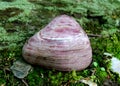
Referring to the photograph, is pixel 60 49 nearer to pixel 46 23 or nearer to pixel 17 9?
pixel 46 23

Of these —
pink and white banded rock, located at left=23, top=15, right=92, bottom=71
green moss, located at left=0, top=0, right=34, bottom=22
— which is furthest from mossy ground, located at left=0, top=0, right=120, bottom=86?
pink and white banded rock, located at left=23, top=15, right=92, bottom=71

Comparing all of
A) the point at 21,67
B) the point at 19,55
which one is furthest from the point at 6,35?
the point at 21,67

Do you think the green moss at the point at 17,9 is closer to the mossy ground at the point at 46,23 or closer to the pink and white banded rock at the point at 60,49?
the mossy ground at the point at 46,23

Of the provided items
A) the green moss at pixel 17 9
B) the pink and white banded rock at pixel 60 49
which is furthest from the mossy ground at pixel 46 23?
the pink and white banded rock at pixel 60 49

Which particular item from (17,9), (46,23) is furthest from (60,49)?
(17,9)

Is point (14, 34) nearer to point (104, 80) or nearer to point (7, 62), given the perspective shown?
point (7, 62)

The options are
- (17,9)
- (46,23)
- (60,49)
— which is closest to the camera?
(60,49)
